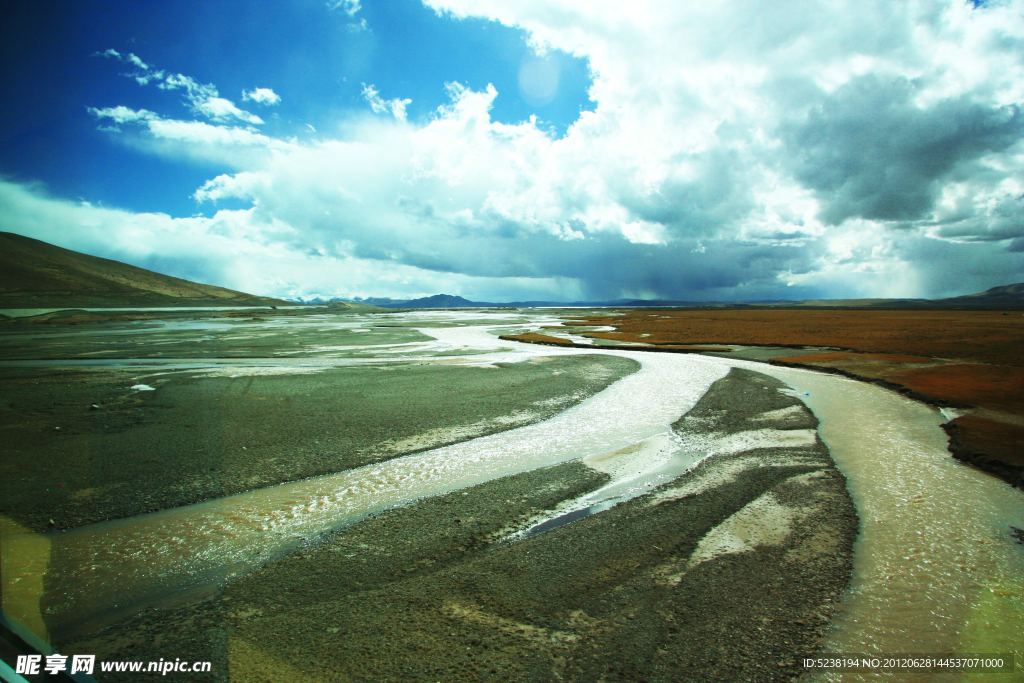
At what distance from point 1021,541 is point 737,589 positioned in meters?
5.39

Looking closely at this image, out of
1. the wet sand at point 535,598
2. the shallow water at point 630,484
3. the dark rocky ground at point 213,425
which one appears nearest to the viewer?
the wet sand at point 535,598

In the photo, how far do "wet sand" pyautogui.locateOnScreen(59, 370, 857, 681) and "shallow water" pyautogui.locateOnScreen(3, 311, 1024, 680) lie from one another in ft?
1.62

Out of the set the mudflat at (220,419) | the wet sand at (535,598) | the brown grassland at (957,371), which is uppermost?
the brown grassland at (957,371)

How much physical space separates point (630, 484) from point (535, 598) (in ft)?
14.7

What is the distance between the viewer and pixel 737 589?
5641 mm

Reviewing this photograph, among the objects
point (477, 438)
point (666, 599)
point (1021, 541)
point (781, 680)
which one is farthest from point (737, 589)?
point (477, 438)

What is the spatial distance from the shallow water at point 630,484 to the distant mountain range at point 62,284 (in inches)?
5602

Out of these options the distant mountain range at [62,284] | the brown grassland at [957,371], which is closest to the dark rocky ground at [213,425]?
the brown grassland at [957,371]

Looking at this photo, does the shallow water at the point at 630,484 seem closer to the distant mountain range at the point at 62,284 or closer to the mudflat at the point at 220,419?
the mudflat at the point at 220,419

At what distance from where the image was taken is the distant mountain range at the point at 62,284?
117500 millimetres

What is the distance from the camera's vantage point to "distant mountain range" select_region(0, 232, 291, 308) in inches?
4626

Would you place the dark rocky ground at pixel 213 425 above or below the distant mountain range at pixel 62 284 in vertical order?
below

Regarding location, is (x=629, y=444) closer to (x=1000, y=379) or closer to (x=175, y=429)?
(x=175, y=429)

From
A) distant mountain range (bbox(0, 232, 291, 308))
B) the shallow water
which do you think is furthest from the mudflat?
distant mountain range (bbox(0, 232, 291, 308))
